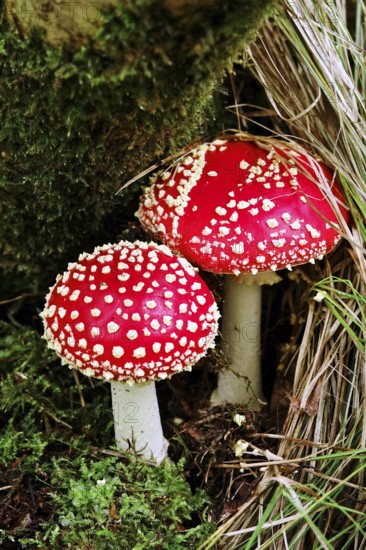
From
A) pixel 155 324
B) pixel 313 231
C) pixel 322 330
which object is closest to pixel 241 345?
pixel 322 330

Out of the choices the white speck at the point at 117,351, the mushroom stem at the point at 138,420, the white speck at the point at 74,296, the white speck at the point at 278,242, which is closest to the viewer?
the white speck at the point at 117,351

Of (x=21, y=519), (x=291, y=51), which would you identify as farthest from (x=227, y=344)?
(x=291, y=51)

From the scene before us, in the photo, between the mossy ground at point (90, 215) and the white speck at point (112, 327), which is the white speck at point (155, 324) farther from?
the mossy ground at point (90, 215)

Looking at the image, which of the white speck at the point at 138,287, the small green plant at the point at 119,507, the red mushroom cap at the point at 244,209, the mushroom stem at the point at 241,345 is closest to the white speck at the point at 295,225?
the red mushroom cap at the point at 244,209

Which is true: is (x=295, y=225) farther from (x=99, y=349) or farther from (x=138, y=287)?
(x=99, y=349)

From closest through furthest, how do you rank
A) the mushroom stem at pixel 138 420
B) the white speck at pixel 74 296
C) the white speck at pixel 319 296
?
the white speck at pixel 74 296
the mushroom stem at pixel 138 420
the white speck at pixel 319 296

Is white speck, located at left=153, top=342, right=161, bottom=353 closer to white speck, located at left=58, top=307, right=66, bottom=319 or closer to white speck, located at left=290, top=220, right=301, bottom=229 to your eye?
white speck, located at left=58, top=307, right=66, bottom=319
